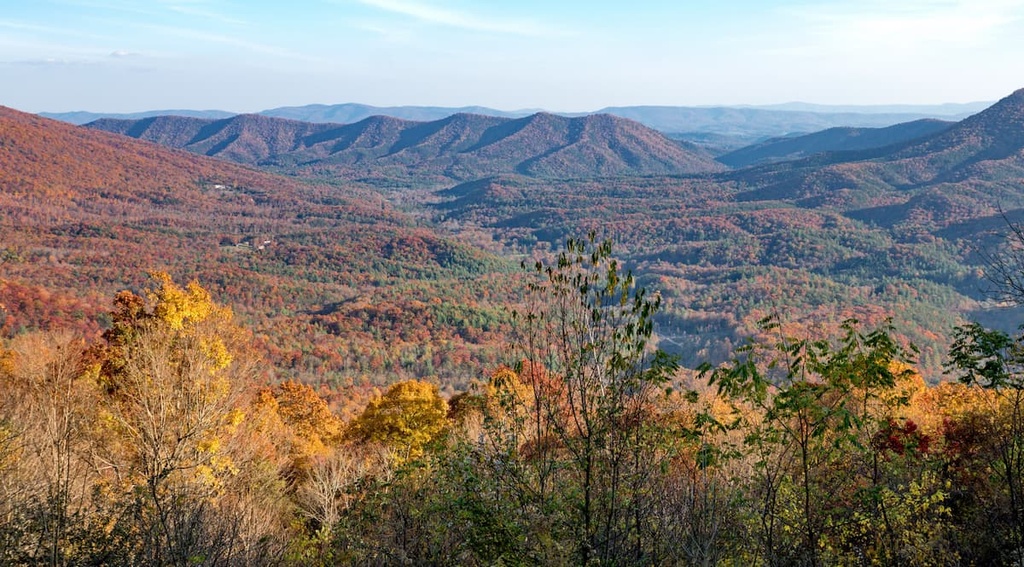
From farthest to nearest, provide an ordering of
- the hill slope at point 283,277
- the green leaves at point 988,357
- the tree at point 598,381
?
the hill slope at point 283,277 < the green leaves at point 988,357 < the tree at point 598,381

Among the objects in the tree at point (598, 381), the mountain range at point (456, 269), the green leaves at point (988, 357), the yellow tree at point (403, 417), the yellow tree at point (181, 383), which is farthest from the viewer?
the mountain range at point (456, 269)

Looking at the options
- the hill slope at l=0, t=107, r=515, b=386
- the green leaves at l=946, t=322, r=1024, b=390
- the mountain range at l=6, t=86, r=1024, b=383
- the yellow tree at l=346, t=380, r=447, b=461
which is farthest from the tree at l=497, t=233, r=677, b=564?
the mountain range at l=6, t=86, r=1024, b=383

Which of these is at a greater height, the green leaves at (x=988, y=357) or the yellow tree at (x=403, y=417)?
the green leaves at (x=988, y=357)

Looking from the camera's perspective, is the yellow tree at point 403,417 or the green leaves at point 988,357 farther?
the yellow tree at point 403,417

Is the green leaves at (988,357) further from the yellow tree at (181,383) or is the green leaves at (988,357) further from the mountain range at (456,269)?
the mountain range at (456,269)

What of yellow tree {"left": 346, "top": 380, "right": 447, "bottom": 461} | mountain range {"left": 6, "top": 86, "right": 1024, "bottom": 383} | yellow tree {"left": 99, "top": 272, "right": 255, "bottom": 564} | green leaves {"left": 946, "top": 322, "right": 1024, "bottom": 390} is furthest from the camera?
mountain range {"left": 6, "top": 86, "right": 1024, "bottom": 383}

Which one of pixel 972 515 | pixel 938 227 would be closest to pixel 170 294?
pixel 972 515

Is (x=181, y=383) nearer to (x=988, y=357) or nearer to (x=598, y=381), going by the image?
(x=598, y=381)

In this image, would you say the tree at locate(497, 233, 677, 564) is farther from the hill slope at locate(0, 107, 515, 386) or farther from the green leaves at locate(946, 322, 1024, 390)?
the hill slope at locate(0, 107, 515, 386)

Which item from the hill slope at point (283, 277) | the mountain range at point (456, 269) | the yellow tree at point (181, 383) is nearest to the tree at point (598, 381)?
the yellow tree at point (181, 383)

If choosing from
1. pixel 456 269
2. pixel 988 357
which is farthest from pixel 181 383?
pixel 456 269
